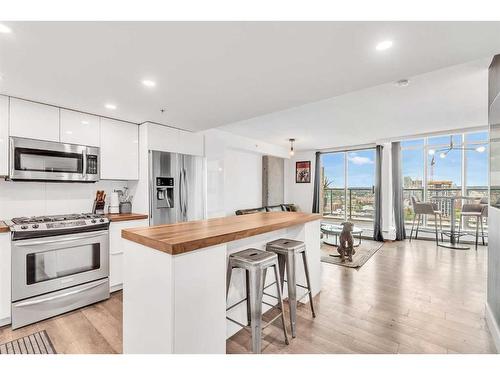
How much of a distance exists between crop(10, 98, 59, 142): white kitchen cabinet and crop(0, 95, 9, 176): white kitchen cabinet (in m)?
0.04

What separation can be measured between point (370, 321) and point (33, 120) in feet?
13.0

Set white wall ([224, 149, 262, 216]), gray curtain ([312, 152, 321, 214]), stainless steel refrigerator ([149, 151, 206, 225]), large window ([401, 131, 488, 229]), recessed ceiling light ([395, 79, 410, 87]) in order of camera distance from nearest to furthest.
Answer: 1. recessed ceiling light ([395, 79, 410, 87])
2. stainless steel refrigerator ([149, 151, 206, 225])
3. large window ([401, 131, 488, 229])
4. white wall ([224, 149, 262, 216])
5. gray curtain ([312, 152, 321, 214])

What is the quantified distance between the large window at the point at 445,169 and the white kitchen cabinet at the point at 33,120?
679 centimetres

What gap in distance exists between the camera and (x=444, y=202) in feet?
19.5

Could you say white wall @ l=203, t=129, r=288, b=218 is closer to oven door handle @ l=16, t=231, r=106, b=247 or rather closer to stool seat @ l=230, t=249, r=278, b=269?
oven door handle @ l=16, t=231, r=106, b=247

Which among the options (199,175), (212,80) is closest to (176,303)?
(212,80)

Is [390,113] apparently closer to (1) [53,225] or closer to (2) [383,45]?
(2) [383,45]

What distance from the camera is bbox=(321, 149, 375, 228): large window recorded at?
21.5 feet

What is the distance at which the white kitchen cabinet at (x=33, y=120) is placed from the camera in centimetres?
245

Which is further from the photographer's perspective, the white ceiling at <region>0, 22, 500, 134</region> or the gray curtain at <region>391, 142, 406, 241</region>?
the gray curtain at <region>391, 142, 406, 241</region>

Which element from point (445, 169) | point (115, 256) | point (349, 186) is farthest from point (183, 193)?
point (445, 169)

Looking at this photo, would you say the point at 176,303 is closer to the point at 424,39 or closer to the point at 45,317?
the point at 45,317

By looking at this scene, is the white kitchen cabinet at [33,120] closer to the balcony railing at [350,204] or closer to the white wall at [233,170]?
the white wall at [233,170]

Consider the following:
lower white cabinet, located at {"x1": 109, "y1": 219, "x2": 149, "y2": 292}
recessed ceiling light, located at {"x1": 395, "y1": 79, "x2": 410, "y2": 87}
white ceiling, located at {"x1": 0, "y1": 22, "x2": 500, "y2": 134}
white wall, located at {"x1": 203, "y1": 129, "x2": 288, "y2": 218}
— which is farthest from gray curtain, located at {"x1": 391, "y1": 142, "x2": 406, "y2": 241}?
lower white cabinet, located at {"x1": 109, "y1": 219, "x2": 149, "y2": 292}
